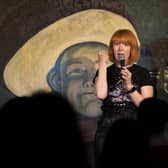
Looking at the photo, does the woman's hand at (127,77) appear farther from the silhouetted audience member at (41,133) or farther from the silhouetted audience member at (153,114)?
the silhouetted audience member at (41,133)

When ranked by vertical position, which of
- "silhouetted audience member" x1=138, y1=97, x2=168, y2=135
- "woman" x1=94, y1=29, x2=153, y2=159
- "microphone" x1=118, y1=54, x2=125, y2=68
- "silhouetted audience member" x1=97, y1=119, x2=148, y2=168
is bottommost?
"silhouetted audience member" x1=97, y1=119, x2=148, y2=168

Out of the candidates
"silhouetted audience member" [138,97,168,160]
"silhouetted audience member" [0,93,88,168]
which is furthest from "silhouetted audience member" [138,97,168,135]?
"silhouetted audience member" [0,93,88,168]

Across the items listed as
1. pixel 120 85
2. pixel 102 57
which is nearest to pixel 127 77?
pixel 120 85

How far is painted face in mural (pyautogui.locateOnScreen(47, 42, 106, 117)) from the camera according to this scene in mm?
2176

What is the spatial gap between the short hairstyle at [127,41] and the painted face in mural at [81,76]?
0.27ft

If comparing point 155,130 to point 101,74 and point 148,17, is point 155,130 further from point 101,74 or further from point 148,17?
point 148,17

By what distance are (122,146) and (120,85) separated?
0.30 metres

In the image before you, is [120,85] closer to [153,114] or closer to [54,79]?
[153,114]

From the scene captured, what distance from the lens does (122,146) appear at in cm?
215

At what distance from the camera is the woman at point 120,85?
7.04 feet

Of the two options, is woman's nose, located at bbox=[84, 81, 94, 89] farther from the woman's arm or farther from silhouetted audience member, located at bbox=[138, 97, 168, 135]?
silhouetted audience member, located at bbox=[138, 97, 168, 135]

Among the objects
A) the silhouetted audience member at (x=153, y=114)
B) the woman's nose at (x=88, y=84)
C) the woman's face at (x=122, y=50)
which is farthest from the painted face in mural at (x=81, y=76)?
the silhouetted audience member at (x=153, y=114)

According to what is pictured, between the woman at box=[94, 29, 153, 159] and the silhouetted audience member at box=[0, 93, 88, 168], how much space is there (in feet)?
0.46

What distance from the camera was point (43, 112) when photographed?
84.4 inches
